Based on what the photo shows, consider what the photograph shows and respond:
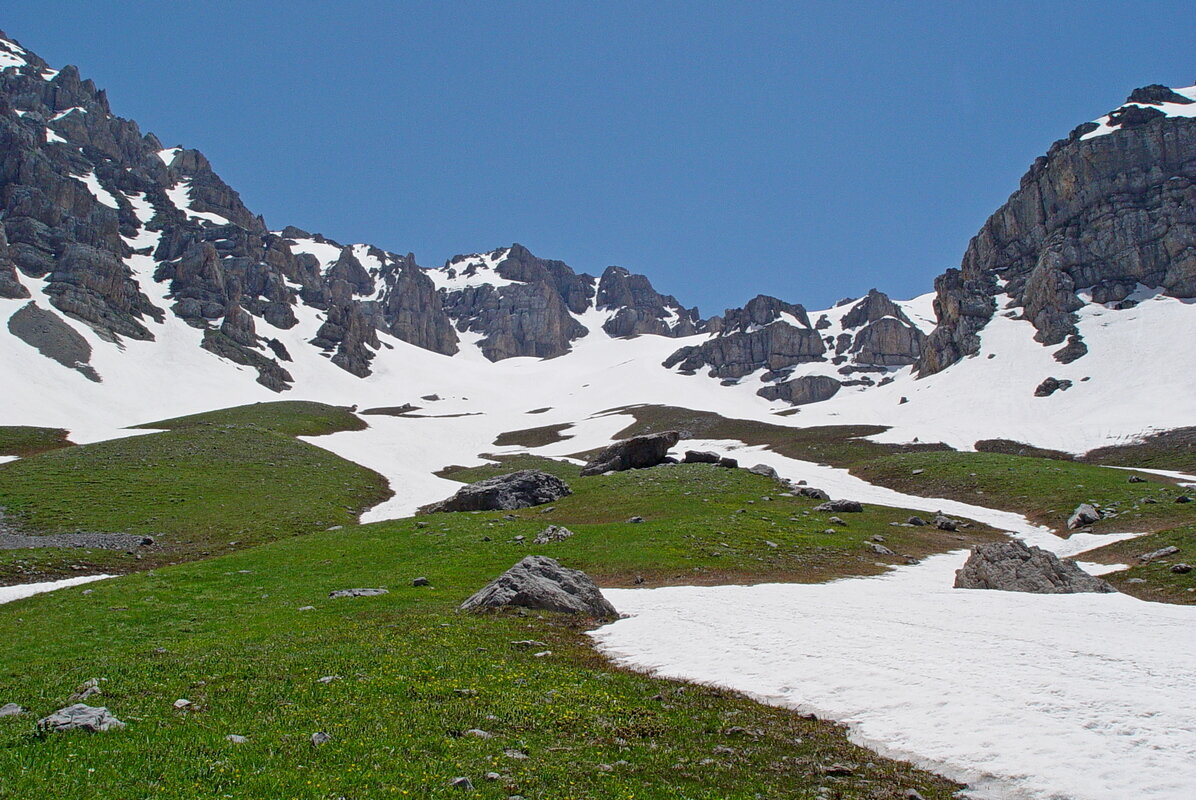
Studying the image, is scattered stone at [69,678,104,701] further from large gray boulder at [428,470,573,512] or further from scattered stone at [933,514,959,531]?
scattered stone at [933,514,959,531]

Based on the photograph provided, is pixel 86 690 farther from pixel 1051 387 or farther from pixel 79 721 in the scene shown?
pixel 1051 387

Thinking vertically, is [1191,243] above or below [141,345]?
above

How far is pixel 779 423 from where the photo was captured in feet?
446

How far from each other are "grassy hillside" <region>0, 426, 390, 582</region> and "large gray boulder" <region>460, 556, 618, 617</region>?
977 inches

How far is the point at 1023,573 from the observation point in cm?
2488

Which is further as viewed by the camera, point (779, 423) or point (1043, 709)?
point (779, 423)

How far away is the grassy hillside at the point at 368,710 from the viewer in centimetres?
830

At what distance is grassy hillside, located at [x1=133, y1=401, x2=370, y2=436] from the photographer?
10256cm

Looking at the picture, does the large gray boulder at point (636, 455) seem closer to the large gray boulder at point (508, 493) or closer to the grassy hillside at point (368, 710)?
the large gray boulder at point (508, 493)

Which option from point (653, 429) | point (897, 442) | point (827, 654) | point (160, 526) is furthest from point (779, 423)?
point (827, 654)

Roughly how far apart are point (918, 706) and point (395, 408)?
18023 cm

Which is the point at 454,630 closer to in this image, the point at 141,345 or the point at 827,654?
the point at 827,654

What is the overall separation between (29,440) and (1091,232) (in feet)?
705

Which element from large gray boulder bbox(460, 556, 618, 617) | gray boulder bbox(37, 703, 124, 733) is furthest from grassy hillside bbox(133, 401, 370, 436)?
gray boulder bbox(37, 703, 124, 733)
